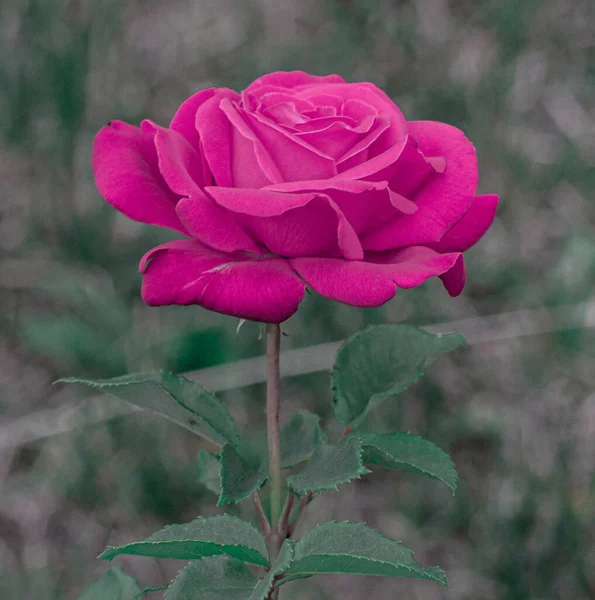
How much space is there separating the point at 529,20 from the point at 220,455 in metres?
0.83

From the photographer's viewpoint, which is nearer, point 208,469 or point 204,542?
point 204,542

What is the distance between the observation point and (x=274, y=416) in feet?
1.18

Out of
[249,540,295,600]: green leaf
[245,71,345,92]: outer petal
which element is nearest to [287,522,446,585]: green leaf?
[249,540,295,600]: green leaf

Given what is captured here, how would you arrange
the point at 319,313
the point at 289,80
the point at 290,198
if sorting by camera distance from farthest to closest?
the point at 319,313
the point at 289,80
the point at 290,198

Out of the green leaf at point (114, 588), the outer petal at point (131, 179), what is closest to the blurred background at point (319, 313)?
the green leaf at point (114, 588)

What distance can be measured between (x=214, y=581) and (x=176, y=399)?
91 mm

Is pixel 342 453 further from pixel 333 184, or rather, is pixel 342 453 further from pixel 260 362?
pixel 260 362

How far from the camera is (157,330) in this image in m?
0.82

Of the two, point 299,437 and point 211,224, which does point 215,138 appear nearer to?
point 211,224

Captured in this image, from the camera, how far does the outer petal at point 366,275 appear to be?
0.30 metres

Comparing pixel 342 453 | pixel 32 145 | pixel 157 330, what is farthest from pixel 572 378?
pixel 32 145

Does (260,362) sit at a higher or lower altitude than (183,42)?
lower

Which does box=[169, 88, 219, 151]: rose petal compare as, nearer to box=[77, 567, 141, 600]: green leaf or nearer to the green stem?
the green stem

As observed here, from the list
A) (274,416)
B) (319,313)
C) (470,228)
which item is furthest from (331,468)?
(319,313)
